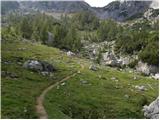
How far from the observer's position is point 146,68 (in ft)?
341

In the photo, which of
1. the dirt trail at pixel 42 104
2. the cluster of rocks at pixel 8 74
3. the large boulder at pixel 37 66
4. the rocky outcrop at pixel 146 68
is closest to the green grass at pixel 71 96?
the dirt trail at pixel 42 104

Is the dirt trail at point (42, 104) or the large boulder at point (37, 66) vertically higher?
the large boulder at point (37, 66)

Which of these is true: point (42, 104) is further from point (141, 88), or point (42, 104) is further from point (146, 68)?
point (146, 68)

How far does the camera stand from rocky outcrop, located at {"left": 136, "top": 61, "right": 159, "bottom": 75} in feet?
330

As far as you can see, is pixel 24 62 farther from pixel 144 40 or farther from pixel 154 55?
pixel 144 40

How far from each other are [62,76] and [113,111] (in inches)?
757

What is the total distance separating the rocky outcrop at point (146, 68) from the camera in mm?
100706

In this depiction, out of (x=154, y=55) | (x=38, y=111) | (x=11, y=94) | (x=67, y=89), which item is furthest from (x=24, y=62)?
(x=154, y=55)

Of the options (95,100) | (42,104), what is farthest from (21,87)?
(95,100)

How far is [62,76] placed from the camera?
65562mm

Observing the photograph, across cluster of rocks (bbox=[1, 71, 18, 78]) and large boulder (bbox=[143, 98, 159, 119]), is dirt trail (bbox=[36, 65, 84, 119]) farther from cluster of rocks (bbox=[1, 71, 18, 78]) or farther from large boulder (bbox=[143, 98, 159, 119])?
large boulder (bbox=[143, 98, 159, 119])

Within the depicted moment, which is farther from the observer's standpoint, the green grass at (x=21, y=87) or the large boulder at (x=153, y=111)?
the large boulder at (x=153, y=111)

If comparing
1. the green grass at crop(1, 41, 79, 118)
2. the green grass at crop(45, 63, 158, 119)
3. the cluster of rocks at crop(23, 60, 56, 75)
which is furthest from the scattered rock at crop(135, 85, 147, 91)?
the cluster of rocks at crop(23, 60, 56, 75)

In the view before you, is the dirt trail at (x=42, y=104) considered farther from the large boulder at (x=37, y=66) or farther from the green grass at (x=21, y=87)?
the large boulder at (x=37, y=66)
